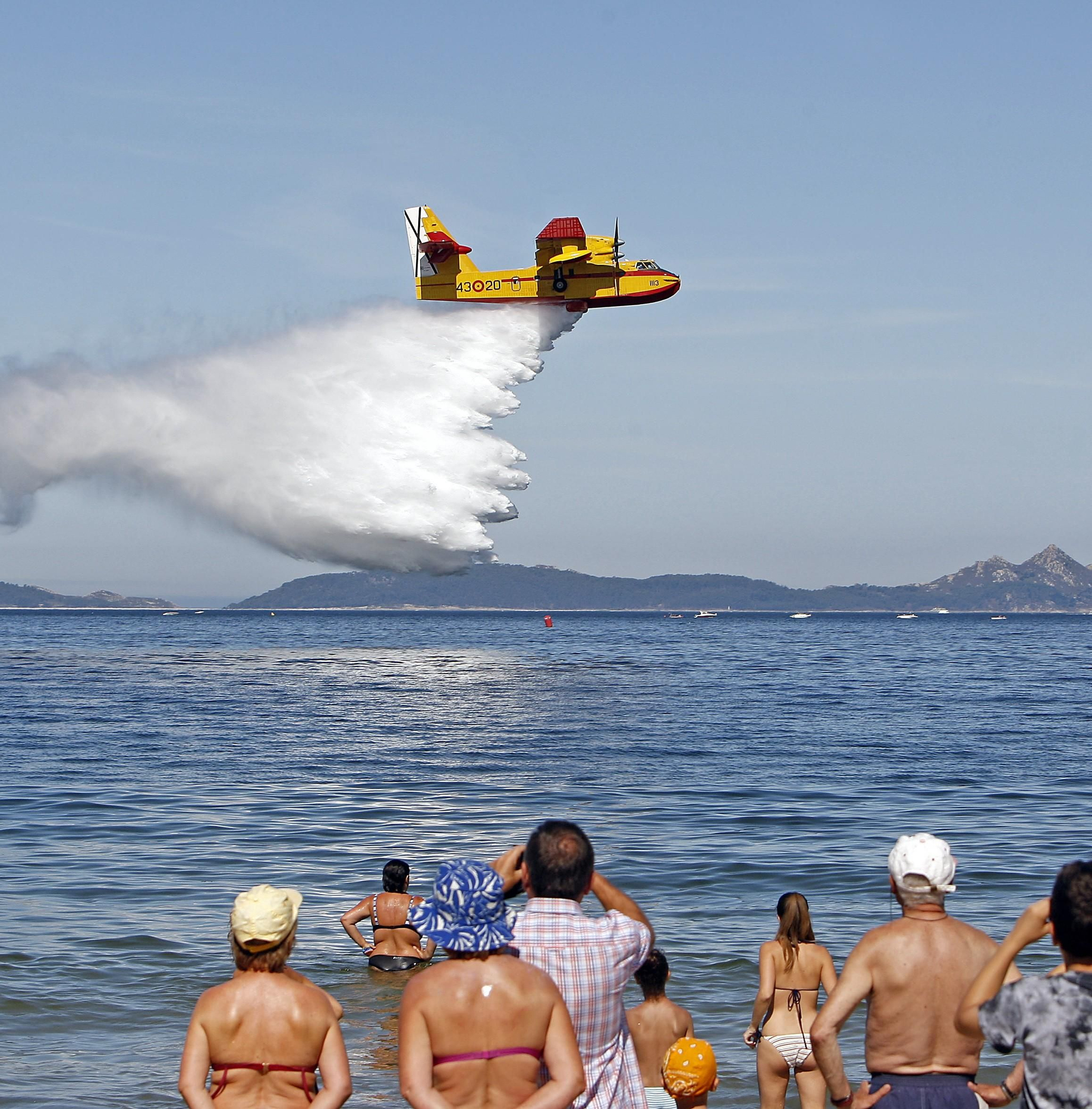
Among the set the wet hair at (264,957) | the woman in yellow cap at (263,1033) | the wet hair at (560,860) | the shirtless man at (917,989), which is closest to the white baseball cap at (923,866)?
the shirtless man at (917,989)

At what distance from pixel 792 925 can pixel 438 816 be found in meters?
14.3

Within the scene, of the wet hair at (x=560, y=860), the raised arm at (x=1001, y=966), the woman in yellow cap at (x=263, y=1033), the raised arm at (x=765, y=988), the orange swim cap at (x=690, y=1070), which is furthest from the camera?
the raised arm at (x=765, y=988)

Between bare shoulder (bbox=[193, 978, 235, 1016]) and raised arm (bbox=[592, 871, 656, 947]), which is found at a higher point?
raised arm (bbox=[592, 871, 656, 947])

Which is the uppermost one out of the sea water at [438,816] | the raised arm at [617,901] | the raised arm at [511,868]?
the raised arm at [511,868]

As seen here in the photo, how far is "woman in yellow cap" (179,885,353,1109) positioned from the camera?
16.3ft

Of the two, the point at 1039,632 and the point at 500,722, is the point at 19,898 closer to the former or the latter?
the point at 500,722

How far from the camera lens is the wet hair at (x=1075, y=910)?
4.29 meters

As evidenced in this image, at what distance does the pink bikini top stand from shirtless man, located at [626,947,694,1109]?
290cm

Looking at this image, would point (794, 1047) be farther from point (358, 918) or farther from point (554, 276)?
point (554, 276)

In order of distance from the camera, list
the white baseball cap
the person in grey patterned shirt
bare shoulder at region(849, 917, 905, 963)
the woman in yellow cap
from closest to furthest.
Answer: the person in grey patterned shirt < the woman in yellow cap < the white baseball cap < bare shoulder at region(849, 917, 905, 963)

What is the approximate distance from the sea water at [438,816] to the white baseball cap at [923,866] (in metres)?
4.64

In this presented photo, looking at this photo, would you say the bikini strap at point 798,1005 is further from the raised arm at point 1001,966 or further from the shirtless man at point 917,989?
the raised arm at point 1001,966

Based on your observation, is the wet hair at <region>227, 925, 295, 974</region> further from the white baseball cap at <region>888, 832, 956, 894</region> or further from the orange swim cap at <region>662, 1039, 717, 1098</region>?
the orange swim cap at <region>662, 1039, 717, 1098</region>

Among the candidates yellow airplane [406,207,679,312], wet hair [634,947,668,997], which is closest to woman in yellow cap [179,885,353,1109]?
wet hair [634,947,668,997]
